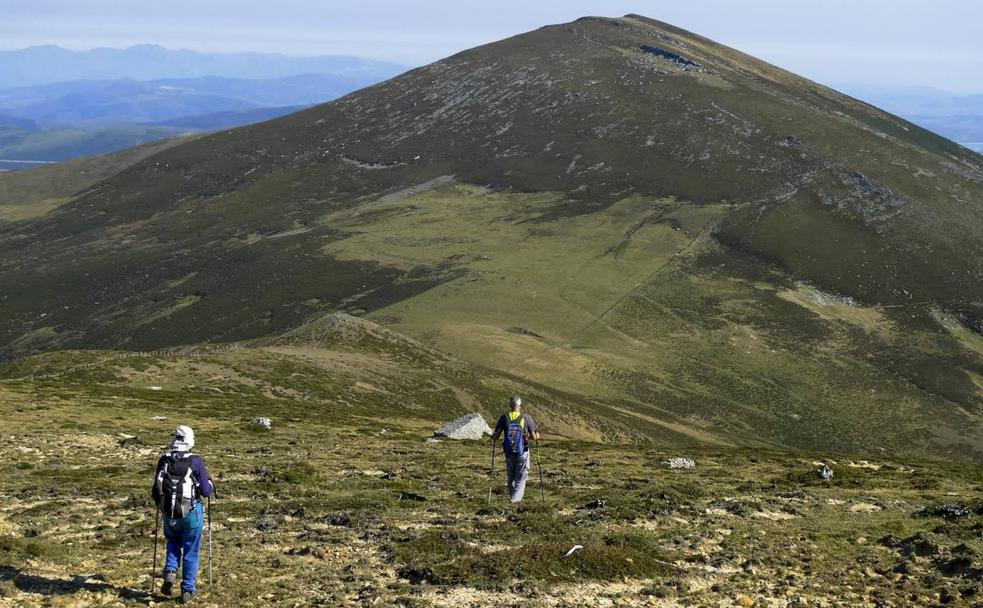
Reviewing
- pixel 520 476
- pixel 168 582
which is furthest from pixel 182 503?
pixel 520 476

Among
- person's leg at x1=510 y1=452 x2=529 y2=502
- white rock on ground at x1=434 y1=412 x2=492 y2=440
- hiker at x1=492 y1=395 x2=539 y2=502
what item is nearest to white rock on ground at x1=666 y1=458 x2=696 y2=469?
white rock on ground at x1=434 y1=412 x2=492 y2=440

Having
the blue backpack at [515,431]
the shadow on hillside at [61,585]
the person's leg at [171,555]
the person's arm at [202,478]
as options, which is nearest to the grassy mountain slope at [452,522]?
the shadow on hillside at [61,585]

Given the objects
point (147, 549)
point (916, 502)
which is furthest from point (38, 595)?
point (916, 502)

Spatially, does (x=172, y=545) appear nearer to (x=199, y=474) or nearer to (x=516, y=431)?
(x=199, y=474)

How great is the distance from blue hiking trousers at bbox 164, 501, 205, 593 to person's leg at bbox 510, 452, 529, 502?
1194 centimetres

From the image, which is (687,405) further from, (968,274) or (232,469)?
(968,274)

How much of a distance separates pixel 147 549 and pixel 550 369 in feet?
363

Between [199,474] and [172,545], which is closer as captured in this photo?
[199,474]

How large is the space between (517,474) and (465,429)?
2819 centimetres

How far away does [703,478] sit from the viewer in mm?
39594

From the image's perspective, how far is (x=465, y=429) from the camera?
183 feet

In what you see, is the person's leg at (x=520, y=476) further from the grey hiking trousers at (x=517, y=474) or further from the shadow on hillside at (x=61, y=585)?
the shadow on hillside at (x=61, y=585)

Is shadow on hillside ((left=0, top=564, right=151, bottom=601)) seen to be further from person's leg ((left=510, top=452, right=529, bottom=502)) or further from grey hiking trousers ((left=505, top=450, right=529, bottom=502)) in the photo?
person's leg ((left=510, top=452, right=529, bottom=502))

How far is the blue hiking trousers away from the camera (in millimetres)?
17484
